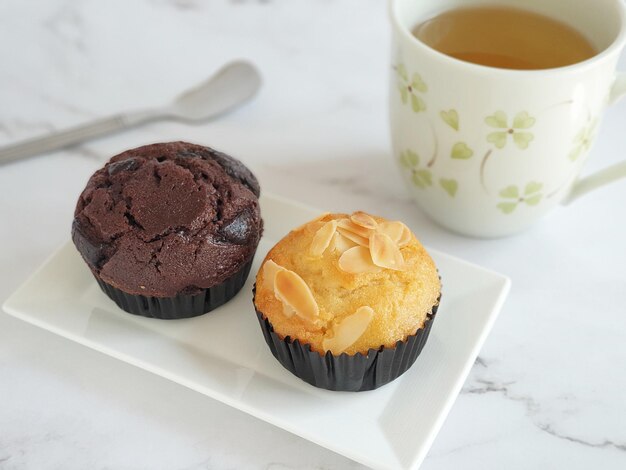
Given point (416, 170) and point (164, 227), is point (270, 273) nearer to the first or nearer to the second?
point (164, 227)

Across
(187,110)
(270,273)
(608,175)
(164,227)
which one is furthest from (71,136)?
(608,175)

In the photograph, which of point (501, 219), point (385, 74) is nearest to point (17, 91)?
point (385, 74)

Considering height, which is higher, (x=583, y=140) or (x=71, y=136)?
(x=583, y=140)

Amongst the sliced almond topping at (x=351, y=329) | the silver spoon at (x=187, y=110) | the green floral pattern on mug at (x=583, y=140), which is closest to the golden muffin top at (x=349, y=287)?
the sliced almond topping at (x=351, y=329)

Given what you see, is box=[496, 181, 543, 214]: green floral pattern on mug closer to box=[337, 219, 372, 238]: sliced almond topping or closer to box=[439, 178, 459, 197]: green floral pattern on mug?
box=[439, 178, 459, 197]: green floral pattern on mug

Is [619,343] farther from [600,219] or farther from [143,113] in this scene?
[143,113]

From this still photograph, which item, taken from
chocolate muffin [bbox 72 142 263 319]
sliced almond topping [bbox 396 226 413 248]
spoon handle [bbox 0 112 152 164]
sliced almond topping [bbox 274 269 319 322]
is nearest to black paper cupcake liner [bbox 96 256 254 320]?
Result: chocolate muffin [bbox 72 142 263 319]

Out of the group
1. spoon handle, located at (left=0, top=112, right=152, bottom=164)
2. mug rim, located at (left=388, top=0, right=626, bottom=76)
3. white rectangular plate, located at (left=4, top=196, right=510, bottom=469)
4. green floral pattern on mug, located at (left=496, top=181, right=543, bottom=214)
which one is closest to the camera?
white rectangular plate, located at (left=4, top=196, right=510, bottom=469)
